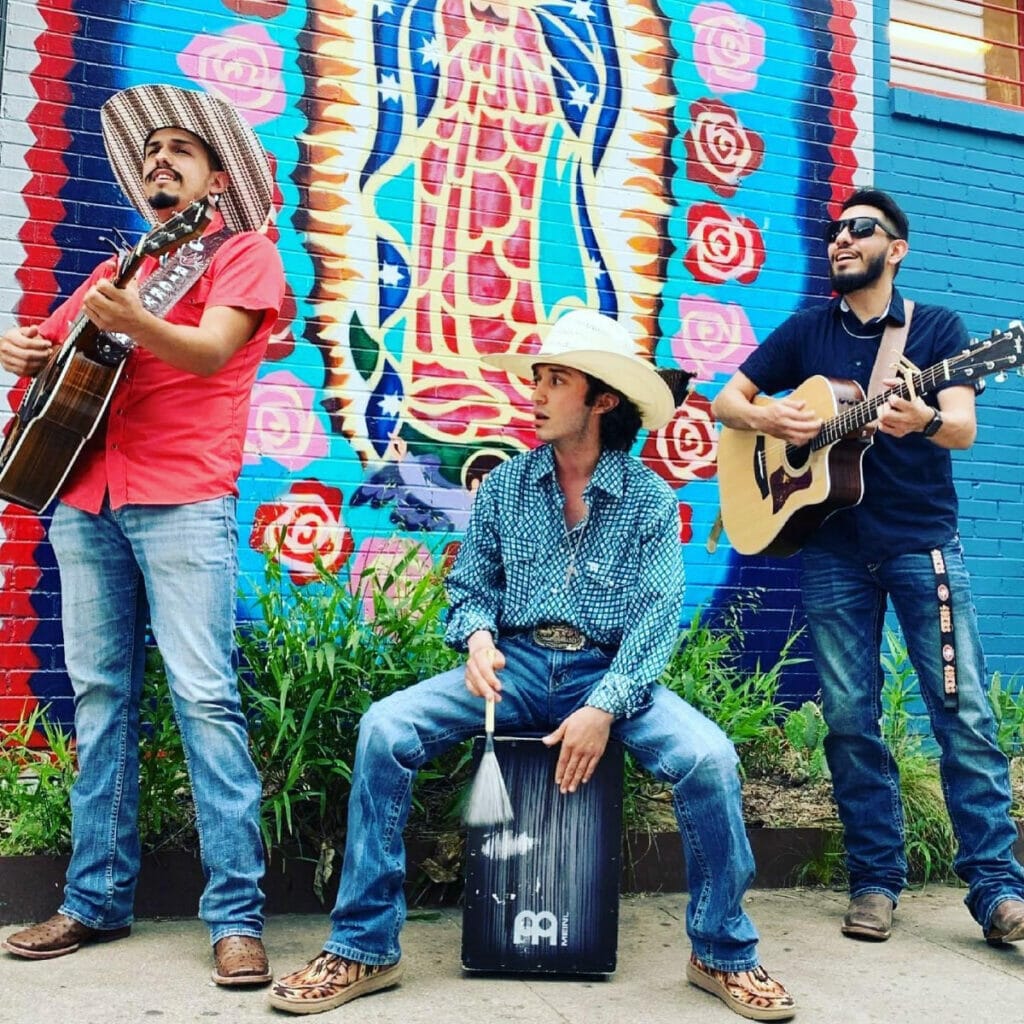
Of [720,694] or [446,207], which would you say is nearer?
[720,694]

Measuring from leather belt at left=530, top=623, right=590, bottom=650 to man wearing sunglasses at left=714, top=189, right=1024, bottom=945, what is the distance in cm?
102

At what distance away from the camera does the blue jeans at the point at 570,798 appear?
114 inches

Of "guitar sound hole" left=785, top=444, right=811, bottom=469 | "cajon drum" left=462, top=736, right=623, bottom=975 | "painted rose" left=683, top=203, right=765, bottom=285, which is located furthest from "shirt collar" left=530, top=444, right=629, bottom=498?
"painted rose" left=683, top=203, right=765, bottom=285

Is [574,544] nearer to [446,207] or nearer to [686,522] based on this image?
[686,522]

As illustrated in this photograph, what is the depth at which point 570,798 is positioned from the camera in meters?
3.06

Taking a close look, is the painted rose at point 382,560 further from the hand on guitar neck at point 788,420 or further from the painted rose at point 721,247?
the painted rose at point 721,247

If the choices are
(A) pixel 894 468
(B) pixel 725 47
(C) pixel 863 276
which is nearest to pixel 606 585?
(A) pixel 894 468

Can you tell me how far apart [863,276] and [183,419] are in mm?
2135

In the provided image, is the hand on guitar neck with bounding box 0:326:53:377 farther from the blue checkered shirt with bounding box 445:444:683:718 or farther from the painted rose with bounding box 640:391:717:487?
the painted rose with bounding box 640:391:717:487

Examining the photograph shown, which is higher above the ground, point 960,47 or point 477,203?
point 960,47

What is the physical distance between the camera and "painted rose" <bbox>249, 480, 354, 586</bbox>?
4848 millimetres

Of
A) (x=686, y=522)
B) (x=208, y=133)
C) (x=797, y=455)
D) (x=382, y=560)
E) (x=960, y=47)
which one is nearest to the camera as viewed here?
(x=208, y=133)

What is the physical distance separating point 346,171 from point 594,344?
2243 millimetres

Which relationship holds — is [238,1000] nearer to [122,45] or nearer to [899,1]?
[122,45]
